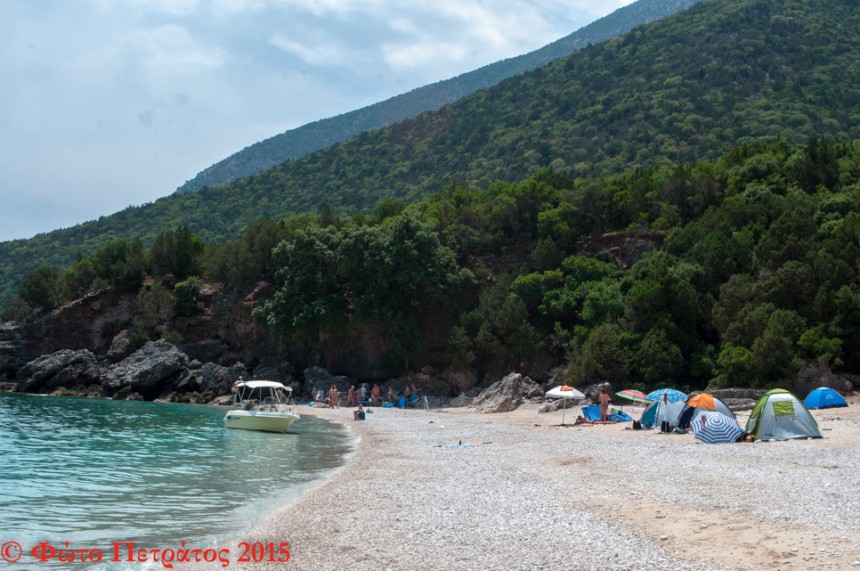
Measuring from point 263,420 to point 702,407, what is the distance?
59.4 ft

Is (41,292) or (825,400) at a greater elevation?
(41,292)

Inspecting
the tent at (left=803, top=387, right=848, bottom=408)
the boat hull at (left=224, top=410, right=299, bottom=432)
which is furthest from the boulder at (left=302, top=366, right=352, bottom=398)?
the tent at (left=803, top=387, right=848, bottom=408)

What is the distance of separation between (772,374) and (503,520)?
987 inches

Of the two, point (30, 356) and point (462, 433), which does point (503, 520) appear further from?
point (30, 356)

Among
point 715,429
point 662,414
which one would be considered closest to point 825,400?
point 662,414

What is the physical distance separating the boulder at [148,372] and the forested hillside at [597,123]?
2462 cm

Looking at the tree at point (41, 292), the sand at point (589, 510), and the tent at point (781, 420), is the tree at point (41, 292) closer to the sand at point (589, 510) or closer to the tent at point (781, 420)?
the sand at point (589, 510)

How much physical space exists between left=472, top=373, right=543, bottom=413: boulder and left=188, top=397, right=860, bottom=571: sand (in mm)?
17867

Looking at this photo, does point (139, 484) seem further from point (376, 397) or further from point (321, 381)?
point (321, 381)

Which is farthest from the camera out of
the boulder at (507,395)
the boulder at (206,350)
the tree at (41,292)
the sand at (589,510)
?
the tree at (41,292)

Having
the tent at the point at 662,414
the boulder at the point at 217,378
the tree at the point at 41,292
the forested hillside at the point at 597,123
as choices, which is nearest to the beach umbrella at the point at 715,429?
the tent at the point at 662,414

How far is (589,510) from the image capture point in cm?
1092

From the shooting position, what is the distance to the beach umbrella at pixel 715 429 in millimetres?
19328

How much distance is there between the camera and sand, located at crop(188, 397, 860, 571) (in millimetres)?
8352
